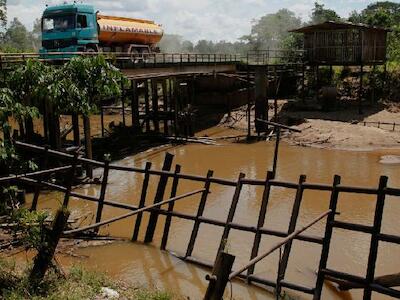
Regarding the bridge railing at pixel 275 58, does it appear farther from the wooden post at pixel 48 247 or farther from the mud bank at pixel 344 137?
the wooden post at pixel 48 247

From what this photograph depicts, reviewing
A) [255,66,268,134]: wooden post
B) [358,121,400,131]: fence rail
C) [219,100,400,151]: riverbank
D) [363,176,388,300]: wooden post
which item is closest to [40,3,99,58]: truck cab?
[255,66,268,134]: wooden post

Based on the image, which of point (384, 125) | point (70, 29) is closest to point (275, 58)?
point (384, 125)

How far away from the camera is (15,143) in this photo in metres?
12.9

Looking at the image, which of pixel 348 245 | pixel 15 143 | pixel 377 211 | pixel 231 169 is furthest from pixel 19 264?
pixel 231 169

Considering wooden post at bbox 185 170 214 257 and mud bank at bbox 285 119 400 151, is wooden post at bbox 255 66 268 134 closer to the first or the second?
mud bank at bbox 285 119 400 151

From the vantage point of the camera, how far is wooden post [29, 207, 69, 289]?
6848mm

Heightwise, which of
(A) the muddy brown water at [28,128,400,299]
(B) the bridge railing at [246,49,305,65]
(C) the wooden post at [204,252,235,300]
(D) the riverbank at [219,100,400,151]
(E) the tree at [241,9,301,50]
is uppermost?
(E) the tree at [241,9,301,50]

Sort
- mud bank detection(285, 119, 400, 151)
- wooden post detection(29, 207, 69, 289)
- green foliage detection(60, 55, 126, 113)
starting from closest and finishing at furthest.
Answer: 1. wooden post detection(29, 207, 69, 289)
2. green foliage detection(60, 55, 126, 113)
3. mud bank detection(285, 119, 400, 151)

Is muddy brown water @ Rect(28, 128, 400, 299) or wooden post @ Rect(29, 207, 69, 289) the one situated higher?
wooden post @ Rect(29, 207, 69, 289)

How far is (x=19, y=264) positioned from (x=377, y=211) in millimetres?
6845

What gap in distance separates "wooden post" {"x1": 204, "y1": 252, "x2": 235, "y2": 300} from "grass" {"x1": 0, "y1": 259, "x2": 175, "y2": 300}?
10.5 ft

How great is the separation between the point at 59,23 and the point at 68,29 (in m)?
0.65

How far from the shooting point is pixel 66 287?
7.45 m

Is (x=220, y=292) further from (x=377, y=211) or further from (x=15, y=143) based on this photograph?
(x=15, y=143)
